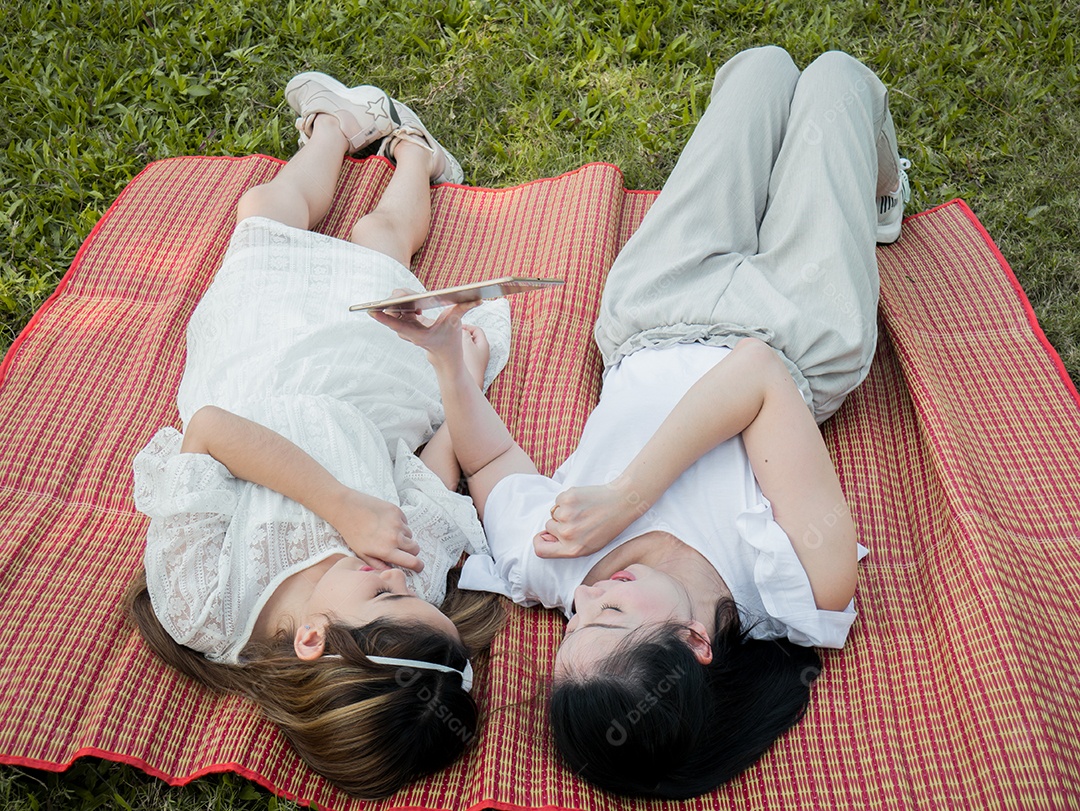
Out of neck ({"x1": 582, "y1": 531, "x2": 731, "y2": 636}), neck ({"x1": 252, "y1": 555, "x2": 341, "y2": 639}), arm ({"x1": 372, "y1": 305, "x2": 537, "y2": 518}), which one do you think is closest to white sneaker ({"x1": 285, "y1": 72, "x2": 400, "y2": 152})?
arm ({"x1": 372, "y1": 305, "x2": 537, "y2": 518})

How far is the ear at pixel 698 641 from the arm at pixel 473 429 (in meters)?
0.71

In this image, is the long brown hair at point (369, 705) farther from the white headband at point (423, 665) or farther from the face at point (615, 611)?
the face at point (615, 611)

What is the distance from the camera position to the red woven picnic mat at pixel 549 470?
2.03m

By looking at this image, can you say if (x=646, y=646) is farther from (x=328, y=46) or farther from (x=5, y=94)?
(x=5, y=94)

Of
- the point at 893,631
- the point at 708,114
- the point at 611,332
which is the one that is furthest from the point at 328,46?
the point at 893,631

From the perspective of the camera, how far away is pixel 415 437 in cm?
266

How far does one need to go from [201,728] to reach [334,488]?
0.63 m

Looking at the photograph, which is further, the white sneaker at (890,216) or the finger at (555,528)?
the white sneaker at (890,216)

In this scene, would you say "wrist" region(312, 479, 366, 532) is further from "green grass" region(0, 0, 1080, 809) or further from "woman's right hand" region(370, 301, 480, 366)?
"green grass" region(0, 0, 1080, 809)

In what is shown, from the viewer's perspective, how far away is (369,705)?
1930 millimetres

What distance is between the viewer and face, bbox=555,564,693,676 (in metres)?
1.98

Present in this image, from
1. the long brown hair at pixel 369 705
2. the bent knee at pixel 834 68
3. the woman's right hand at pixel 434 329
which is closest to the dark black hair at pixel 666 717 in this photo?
the long brown hair at pixel 369 705

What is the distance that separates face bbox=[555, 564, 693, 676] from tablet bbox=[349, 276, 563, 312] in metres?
0.70

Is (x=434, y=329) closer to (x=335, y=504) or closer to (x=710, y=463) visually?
(x=335, y=504)
